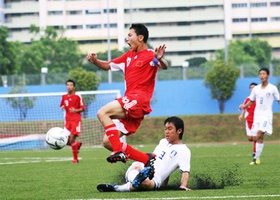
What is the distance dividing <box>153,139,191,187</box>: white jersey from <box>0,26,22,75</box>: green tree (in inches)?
2295

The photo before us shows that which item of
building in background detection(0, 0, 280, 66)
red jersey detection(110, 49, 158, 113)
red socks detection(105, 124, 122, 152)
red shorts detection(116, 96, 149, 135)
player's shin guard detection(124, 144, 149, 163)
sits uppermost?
building in background detection(0, 0, 280, 66)

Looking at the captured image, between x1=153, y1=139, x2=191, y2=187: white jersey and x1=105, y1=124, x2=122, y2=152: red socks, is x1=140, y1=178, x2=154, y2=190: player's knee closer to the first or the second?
x1=153, y1=139, x2=191, y2=187: white jersey

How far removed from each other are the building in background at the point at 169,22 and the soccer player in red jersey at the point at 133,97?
69439 mm

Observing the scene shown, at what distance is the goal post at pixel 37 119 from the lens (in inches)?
1182

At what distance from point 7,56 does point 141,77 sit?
197 ft

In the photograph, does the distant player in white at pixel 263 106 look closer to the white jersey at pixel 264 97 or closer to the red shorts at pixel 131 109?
the white jersey at pixel 264 97

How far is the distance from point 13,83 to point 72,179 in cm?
4264

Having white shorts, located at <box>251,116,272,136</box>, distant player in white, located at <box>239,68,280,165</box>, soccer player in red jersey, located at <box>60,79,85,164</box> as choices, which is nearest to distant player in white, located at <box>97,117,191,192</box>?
distant player in white, located at <box>239,68,280,165</box>

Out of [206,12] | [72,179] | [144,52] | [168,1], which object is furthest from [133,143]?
[206,12]

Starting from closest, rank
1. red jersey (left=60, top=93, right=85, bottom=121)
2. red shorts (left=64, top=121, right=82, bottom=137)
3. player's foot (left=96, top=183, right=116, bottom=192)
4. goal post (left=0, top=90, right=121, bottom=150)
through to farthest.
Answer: player's foot (left=96, top=183, right=116, bottom=192) → red shorts (left=64, top=121, right=82, bottom=137) → red jersey (left=60, top=93, right=85, bottom=121) → goal post (left=0, top=90, right=121, bottom=150)

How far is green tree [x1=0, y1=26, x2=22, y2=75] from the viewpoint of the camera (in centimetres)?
6762

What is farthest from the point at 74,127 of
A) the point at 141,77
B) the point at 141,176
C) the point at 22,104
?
the point at 22,104

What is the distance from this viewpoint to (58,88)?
5497 cm

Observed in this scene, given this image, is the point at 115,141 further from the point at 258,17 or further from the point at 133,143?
the point at 258,17
